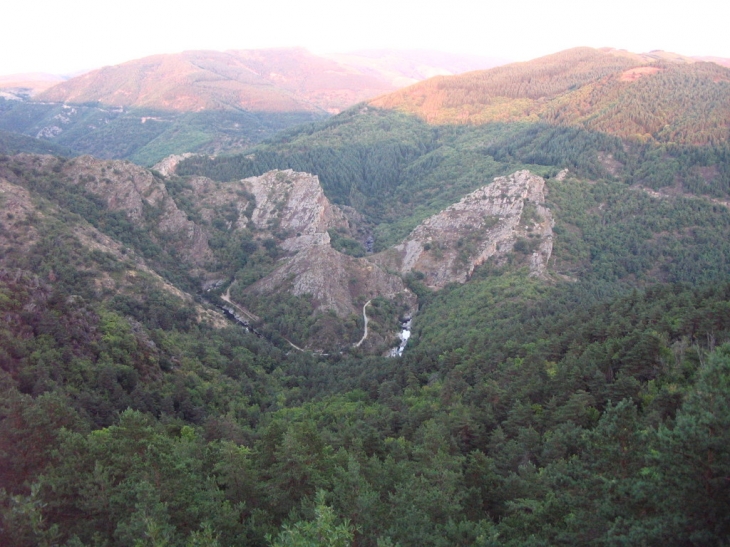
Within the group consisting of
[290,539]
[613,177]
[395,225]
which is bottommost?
[395,225]

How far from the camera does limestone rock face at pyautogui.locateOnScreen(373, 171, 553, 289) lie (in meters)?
110

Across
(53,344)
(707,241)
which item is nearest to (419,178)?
(707,241)

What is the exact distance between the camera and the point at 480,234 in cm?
11606

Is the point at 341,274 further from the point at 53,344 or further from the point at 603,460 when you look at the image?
the point at 603,460

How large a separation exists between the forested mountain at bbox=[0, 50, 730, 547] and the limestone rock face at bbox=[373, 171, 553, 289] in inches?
26.8

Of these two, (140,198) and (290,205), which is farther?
(290,205)

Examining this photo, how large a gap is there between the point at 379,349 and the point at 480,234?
3850 cm

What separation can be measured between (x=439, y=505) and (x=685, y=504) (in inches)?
432

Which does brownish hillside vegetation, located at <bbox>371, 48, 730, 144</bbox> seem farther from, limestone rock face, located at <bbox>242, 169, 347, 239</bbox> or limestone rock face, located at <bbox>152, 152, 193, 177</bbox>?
limestone rock face, located at <bbox>152, 152, 193, 177</bbox>

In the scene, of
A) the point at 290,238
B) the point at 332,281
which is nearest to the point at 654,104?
the point at 290,238

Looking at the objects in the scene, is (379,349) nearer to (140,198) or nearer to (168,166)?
(140,198)

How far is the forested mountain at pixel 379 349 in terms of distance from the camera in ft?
66.9

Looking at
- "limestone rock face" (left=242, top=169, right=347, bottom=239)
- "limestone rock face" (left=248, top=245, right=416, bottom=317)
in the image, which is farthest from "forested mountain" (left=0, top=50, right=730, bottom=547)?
"limestone rock face" (left=242, top=169, right=347, bottom=239)

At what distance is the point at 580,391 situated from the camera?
3275cm
